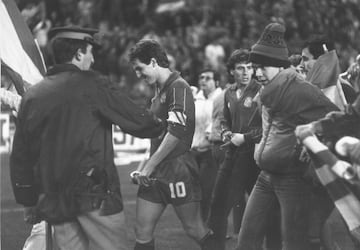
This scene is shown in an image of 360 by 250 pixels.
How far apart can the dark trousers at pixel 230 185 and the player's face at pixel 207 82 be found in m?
3.13

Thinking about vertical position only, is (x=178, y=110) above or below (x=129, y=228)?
above

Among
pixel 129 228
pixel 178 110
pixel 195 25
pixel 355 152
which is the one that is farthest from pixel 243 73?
pixel 195 25

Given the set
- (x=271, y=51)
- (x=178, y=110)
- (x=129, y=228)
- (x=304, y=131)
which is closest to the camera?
(x=304, y=131)

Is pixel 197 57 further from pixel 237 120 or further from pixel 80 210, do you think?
pixel 80 210

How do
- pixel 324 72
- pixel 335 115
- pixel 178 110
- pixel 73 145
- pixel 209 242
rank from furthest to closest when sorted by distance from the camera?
1. pixel 209 242
2. pixel 324 72
3. pixel 178 110
4. pixel 335 115
5. pixel 73 145

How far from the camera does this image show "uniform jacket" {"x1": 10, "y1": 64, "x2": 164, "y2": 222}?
6086mm

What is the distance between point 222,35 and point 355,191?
18470 mm

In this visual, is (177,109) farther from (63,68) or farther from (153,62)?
(63,68)

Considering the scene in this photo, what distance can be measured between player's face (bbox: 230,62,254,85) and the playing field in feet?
5.55

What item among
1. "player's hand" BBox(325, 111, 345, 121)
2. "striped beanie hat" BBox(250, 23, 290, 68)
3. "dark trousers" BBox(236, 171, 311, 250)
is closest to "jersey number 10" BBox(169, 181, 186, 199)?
"dark trousers" BBox(236, 171, 311, 250)

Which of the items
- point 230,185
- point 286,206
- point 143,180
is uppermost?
point 143,180

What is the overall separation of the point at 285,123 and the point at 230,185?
5.72 ft

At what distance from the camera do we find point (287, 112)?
23.1ft

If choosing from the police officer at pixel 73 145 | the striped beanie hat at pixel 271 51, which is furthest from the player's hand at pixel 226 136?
the police officer at pixel 73 145
